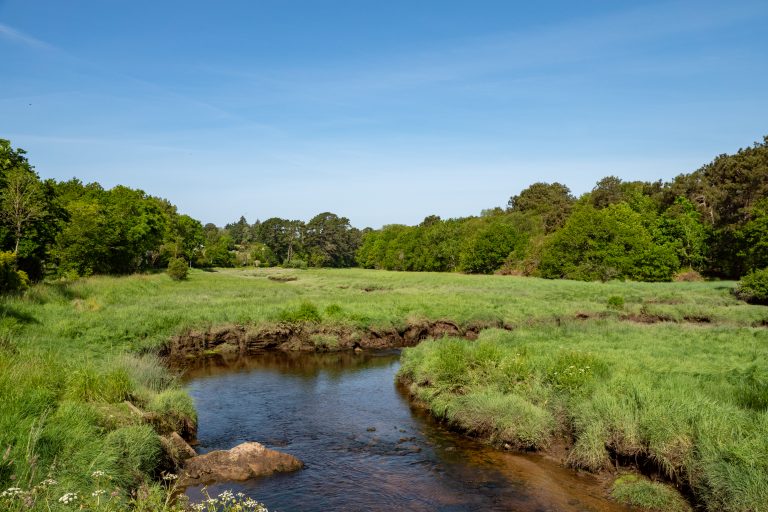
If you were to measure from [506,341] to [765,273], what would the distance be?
32.3 m

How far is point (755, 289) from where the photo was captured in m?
42.6

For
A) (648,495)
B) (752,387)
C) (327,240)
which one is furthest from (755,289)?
(327,240)

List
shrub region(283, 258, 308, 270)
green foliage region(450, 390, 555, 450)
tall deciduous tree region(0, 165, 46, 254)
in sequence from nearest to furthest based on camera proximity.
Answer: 1. green foliage region(450, 390, 555, 450)
2. tall deciduous tree region(0, 165, 46, 254)
3. shrub region(283, 258, 308, 270)

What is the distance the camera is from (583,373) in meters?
16.0

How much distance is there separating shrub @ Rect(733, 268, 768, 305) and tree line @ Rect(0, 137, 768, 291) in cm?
1476

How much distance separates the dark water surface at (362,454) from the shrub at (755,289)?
3643 centimetres

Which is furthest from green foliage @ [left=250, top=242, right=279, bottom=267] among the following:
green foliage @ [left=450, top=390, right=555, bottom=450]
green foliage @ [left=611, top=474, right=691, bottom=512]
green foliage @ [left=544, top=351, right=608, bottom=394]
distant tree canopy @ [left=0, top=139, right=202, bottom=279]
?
green foliage @ [left=611, top=474, right=691, bottom=512]

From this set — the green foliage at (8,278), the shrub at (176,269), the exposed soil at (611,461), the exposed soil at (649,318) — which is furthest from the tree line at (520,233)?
the exposed soil at (649,318)

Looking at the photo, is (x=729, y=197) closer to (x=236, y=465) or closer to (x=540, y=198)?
(x=540, y=198)

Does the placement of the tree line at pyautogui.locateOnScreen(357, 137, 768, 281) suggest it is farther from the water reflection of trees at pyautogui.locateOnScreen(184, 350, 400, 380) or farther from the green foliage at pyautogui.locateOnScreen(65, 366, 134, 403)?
the green foliage at pyautogui.locateOnScreen(65, 366, 134, 403)

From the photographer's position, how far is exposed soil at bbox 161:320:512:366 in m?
28.6

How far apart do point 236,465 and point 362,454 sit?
371 centimetres

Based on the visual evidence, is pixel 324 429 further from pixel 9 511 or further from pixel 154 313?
pixel 154 313

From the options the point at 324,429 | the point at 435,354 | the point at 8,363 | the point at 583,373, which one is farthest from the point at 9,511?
the point at 435,354
